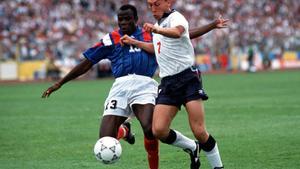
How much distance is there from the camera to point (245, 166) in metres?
10.5

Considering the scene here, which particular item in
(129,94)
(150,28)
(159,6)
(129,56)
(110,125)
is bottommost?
(110,125)

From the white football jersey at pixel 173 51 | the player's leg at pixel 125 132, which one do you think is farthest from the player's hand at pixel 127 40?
the player's leg at pixel 125 132

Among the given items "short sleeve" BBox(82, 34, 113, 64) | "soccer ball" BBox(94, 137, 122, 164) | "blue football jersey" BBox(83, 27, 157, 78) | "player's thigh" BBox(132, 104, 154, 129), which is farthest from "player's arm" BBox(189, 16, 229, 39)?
"soccer ball" BBox(94, 137, 122, 164)

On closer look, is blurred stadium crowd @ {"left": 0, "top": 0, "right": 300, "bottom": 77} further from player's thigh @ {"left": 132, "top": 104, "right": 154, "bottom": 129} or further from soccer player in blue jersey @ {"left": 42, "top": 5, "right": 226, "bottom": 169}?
player's thigh @ {"left": 132, "top": 104, "right": 154, "bottom": 129}

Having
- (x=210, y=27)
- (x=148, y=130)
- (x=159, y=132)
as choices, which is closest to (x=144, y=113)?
(x=148, y=130)

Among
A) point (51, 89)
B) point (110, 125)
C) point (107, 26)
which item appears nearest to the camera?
point (110, 125)

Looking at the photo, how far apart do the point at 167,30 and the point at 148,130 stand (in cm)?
158

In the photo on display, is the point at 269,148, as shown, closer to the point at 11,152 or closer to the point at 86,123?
the point at 11,152

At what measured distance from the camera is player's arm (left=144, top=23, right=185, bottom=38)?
8543 mm

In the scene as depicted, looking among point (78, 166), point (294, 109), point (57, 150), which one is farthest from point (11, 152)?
point (294, 109)

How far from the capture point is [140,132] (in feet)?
51.4

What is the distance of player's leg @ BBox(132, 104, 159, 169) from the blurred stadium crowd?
32.0 meters

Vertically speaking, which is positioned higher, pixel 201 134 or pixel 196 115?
pixel 196 115

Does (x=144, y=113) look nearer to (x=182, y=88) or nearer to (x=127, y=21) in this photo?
(x=182, y=88)
